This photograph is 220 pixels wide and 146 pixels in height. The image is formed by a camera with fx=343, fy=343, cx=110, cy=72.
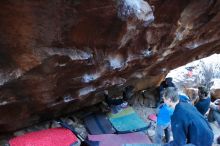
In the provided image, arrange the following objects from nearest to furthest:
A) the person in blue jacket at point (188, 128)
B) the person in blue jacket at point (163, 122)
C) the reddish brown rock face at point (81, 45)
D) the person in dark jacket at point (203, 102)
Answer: the reddish brown rock face at point (81, 45)
the person in blue jacket at point (188, 128)
the person in blue jacket at point (163, 122)
the person in dark jacket at point (203, 102)

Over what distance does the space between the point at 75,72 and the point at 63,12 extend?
132cm

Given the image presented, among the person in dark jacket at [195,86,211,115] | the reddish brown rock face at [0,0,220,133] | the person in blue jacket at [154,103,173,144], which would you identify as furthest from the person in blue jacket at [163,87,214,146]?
A: the person in dark jacket at [195,86,211,115]

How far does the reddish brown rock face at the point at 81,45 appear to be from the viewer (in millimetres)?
3361

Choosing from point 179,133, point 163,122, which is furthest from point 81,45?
point 163,122

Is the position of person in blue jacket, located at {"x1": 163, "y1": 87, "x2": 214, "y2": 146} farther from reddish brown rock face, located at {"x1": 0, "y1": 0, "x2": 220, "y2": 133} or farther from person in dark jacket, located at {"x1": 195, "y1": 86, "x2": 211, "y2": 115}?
person in dark jacket, located at {"x1": 195, "y1": 86, "x2": 211, "y2": 115}

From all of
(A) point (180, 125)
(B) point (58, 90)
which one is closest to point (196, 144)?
(A) point (180, 125)

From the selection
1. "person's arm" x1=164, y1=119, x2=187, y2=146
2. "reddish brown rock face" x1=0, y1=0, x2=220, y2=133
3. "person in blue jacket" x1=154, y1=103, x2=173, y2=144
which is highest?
"reddish brown rock face" x1=0, y1=0, x2=220, y2=133

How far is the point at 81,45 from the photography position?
157 inches

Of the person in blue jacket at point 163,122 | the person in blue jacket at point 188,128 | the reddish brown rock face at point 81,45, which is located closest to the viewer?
the reddish brown rock face at point 81,45

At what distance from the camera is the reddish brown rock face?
3.36 m

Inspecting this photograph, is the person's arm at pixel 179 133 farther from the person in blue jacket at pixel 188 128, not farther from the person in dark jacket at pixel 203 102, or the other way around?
the person in dark jacket at pixel 203 102

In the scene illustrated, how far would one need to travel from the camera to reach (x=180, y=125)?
422 centimetres

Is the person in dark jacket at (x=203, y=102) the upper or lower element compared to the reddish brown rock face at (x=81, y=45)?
lower

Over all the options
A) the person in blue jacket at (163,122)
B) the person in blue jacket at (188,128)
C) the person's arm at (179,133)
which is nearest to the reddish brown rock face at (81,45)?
the person in blue jacket at (163,122)
